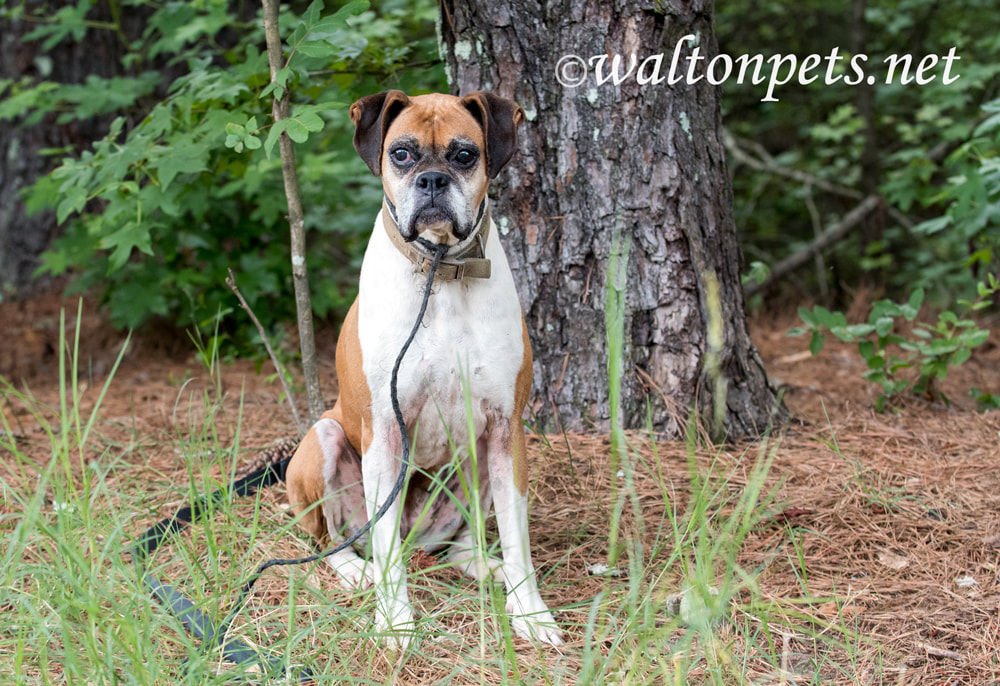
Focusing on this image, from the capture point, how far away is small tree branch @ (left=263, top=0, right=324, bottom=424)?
10.9 ft

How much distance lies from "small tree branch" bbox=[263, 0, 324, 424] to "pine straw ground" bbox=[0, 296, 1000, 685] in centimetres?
42

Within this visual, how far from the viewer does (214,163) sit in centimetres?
409

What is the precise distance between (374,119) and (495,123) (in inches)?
14.7

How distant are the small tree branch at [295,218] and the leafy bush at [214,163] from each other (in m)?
0.08

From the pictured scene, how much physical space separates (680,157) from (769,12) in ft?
16.5

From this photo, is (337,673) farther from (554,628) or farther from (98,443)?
(98,443)

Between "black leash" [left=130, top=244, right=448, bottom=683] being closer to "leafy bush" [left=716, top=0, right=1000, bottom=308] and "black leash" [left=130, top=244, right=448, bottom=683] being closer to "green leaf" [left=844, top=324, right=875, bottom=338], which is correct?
"green leaf" [left=844, top=324, right=875, bottom=338]

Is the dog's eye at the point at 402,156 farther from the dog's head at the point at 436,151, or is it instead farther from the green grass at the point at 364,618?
the green grass at the point at 364,618

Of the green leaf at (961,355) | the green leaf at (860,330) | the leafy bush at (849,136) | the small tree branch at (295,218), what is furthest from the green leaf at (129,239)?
the leafy bush at (849,136)

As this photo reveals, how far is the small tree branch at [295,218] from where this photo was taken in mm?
3316

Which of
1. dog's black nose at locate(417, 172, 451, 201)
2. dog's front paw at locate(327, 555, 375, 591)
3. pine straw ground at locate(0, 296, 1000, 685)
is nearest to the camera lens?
pine straw ground at locate(0, 296, 1000, 685)

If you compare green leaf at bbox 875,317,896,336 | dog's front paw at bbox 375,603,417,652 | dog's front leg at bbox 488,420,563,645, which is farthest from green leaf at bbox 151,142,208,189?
green leaf at bbox 875,317,896,336

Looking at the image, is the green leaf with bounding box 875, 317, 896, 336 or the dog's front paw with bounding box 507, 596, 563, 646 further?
the green leaf with bounding box 875, 317, 896, 336

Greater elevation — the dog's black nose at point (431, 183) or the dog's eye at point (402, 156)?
the dog's eye at point (402, 156)
